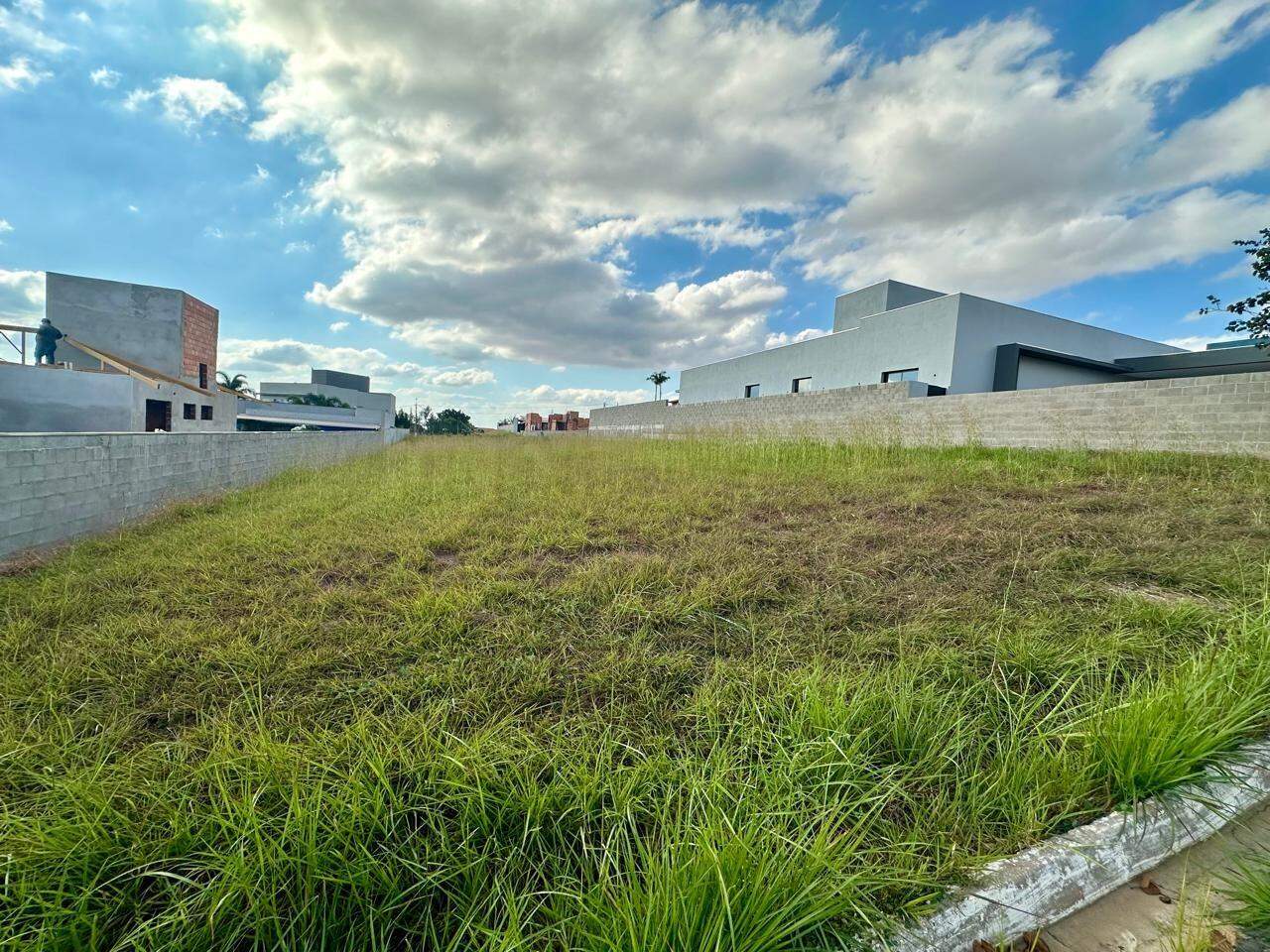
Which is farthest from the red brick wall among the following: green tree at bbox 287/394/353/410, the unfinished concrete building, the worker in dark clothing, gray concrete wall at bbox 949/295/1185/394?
gray concrete wall at bbox 949/295/1185/394

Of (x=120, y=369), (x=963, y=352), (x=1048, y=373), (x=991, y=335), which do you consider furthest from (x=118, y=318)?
(x=1048, y=373)

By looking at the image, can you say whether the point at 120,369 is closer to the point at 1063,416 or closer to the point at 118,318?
the point at 118,318

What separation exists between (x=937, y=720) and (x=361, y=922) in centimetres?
165

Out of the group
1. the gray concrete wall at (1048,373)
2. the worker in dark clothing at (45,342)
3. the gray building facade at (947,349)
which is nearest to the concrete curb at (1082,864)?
the gray building facade at (947,349)

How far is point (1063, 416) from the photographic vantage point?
7.75 meters

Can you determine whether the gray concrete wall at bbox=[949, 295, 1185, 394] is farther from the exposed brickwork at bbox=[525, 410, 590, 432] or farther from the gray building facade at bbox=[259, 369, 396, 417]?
the gray building facade at bbox=[259, 369, 396, 417]

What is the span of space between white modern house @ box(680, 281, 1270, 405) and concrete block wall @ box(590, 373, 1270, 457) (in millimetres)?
3660

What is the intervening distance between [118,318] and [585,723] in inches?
1145

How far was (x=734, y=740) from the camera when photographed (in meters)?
1.45

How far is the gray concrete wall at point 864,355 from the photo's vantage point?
14086 mm

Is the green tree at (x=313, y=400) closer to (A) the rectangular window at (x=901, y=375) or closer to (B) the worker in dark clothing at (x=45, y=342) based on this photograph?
(B) the worker in dark clothing at (x=45, y=342)

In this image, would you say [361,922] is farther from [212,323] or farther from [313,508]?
[212,323]

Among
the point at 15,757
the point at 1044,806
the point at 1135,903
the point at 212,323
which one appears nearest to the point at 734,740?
the point at 1044,806

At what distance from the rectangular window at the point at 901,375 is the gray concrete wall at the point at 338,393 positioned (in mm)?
54710
